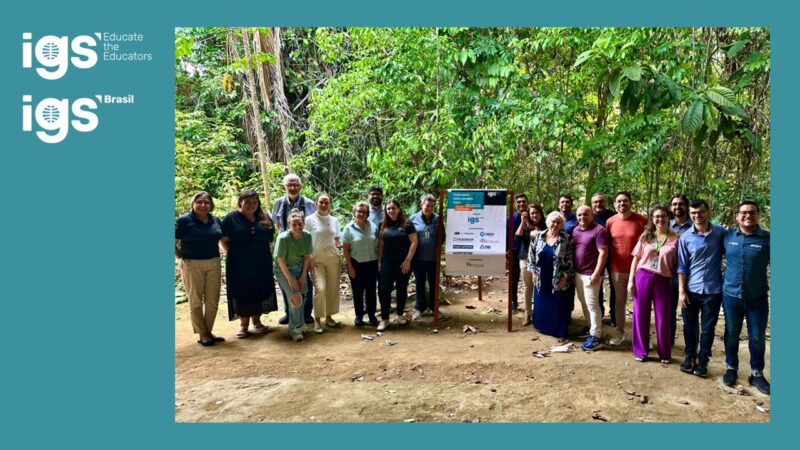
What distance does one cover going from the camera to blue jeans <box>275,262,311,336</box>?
436 cm

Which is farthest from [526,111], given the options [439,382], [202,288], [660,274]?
[202,288]

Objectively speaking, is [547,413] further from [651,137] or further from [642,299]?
[651,137]

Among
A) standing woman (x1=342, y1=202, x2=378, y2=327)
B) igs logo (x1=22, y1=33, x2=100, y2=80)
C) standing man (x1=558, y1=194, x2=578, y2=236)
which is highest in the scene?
igs logo (x1=22, y1=33, x2=100, y2=80)

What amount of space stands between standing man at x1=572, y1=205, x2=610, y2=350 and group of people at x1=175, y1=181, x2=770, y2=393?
1 centimetres

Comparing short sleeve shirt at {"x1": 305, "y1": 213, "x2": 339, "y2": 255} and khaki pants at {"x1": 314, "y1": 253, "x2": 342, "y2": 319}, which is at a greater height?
short sleeve shirt at {"x1": 305, "y1": 213, "x2": 339, "y2": 255}

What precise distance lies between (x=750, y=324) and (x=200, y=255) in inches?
172

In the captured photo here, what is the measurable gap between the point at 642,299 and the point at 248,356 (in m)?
3.41

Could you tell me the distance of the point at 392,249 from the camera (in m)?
4.78

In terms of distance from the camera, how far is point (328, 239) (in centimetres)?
467

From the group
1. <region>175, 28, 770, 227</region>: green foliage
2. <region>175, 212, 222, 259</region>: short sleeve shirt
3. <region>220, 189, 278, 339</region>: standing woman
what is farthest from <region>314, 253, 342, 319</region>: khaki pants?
<region>175, 28, 770, 227</region>: green foliage

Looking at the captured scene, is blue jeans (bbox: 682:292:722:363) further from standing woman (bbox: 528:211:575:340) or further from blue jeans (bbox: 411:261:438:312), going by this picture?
blue jeans (bbox: 411:261:438:312)

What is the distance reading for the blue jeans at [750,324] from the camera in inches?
127

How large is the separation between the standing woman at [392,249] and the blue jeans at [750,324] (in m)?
2.71

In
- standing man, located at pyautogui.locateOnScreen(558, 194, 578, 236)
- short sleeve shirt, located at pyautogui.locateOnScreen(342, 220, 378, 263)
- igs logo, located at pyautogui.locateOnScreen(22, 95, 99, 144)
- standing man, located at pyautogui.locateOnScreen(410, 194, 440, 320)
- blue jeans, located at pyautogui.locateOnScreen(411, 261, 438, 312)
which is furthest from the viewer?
blue jeans, located at pyautogui.locateOnScreen(411, 261, 438, 312)
